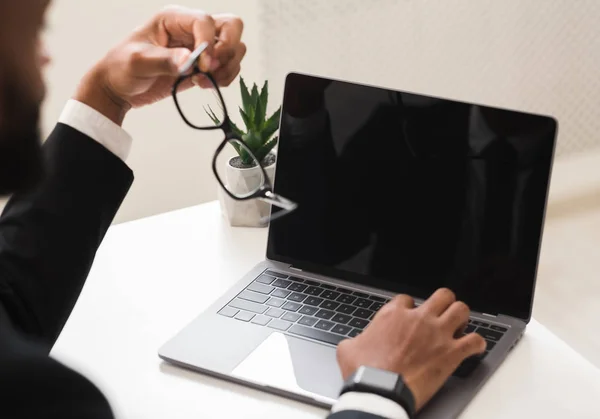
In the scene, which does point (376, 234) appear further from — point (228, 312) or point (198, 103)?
point (198, 103)

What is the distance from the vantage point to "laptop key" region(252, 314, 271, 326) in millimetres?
1001

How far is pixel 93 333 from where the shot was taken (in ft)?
3.37

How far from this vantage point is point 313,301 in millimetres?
1037

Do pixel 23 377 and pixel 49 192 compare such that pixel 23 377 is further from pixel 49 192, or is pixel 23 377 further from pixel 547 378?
pixel 547 378

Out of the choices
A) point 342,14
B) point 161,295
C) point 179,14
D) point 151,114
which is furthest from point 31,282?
point 342,14

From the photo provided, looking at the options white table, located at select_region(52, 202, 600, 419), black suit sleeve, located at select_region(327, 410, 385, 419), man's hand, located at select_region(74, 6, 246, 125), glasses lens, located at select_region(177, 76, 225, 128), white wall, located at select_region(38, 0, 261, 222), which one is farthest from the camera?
glasses lens, located at select_region(177, 76, 225, 128)

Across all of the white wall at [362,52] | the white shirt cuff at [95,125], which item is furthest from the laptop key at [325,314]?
the white wall at [362,52]

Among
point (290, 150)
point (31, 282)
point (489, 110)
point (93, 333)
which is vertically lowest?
point (93, 333)

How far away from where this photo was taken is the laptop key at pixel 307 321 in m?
0.99

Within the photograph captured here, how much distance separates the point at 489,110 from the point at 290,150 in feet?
0.96

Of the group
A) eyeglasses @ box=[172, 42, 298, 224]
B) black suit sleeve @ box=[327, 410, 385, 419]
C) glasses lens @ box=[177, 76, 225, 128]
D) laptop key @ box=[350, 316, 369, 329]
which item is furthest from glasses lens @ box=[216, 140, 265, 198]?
glasses lens @ box=[177, 76, 225, 128]

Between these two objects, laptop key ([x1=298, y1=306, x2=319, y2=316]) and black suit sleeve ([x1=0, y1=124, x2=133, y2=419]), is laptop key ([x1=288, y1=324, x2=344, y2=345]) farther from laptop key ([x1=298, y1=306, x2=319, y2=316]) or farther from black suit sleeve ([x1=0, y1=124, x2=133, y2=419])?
black suit sleeve ([x1=0, y1=124, x2=133, y2=419])

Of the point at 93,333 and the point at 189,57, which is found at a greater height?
the point at 189,57

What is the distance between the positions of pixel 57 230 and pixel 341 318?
0.37 m
